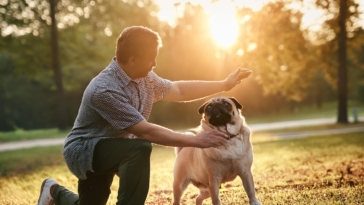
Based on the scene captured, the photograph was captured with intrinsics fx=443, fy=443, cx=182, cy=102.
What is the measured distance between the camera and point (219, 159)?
453cm

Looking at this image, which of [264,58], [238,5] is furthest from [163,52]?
[238,5]

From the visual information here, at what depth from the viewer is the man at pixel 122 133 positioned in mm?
3545

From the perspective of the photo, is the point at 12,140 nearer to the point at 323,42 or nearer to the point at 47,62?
the point at 47,62

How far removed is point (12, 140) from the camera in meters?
22.7

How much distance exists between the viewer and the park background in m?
7.19

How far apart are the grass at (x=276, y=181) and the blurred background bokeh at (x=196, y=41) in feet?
12.7

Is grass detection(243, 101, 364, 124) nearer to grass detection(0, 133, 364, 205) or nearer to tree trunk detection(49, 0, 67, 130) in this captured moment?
tree trunk detection(49, 0, 67, 130)

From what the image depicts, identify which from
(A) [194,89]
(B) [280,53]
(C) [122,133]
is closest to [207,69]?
(B) [280,53]

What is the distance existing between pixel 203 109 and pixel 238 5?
6265mm

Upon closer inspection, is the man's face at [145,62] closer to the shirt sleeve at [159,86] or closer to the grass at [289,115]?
the shirt sleeve at [159,86]

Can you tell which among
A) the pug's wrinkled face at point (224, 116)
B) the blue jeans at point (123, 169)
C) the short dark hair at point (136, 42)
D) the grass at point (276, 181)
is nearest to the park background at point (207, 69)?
the grass at point (276, 181)

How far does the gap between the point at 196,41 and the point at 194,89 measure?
27083 mm

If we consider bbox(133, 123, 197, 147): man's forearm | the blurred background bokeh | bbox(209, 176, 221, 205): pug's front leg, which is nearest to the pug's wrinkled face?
bbox(209, 176, 221, 205): pug's front leg

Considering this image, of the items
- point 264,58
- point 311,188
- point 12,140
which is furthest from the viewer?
point 12,140
